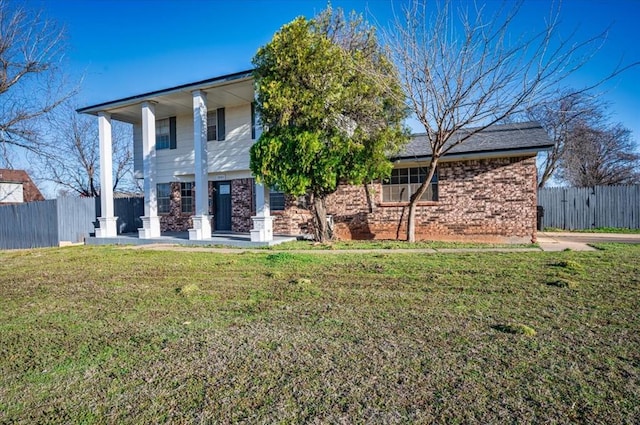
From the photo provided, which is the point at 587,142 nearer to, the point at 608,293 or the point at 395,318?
the point at 608,293

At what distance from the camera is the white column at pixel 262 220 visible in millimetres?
11812

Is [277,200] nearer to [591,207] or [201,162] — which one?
[201,162]

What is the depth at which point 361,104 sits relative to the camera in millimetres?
10648

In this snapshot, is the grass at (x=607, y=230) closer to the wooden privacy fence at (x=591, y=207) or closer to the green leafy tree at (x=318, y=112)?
the wooden privacy fence at (x=591, y=207)

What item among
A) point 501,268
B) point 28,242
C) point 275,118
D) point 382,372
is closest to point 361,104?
point 275,118

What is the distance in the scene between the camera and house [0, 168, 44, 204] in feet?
112

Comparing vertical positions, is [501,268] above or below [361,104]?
below

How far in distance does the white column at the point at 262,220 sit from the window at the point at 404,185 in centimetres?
408

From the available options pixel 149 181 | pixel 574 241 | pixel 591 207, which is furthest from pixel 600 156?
pixel 149 181

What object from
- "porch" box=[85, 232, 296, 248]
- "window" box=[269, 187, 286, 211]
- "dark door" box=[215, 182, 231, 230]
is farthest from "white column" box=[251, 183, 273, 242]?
"dark door" box=[215, 182, 231, 230]

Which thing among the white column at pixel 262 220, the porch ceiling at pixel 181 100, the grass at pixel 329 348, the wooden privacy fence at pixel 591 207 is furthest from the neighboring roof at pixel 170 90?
the wooden privacy fence at pixel 591 207

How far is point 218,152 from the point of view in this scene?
1527cm

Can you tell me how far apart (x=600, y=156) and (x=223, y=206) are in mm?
25195

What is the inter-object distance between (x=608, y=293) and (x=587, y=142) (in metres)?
25.3
